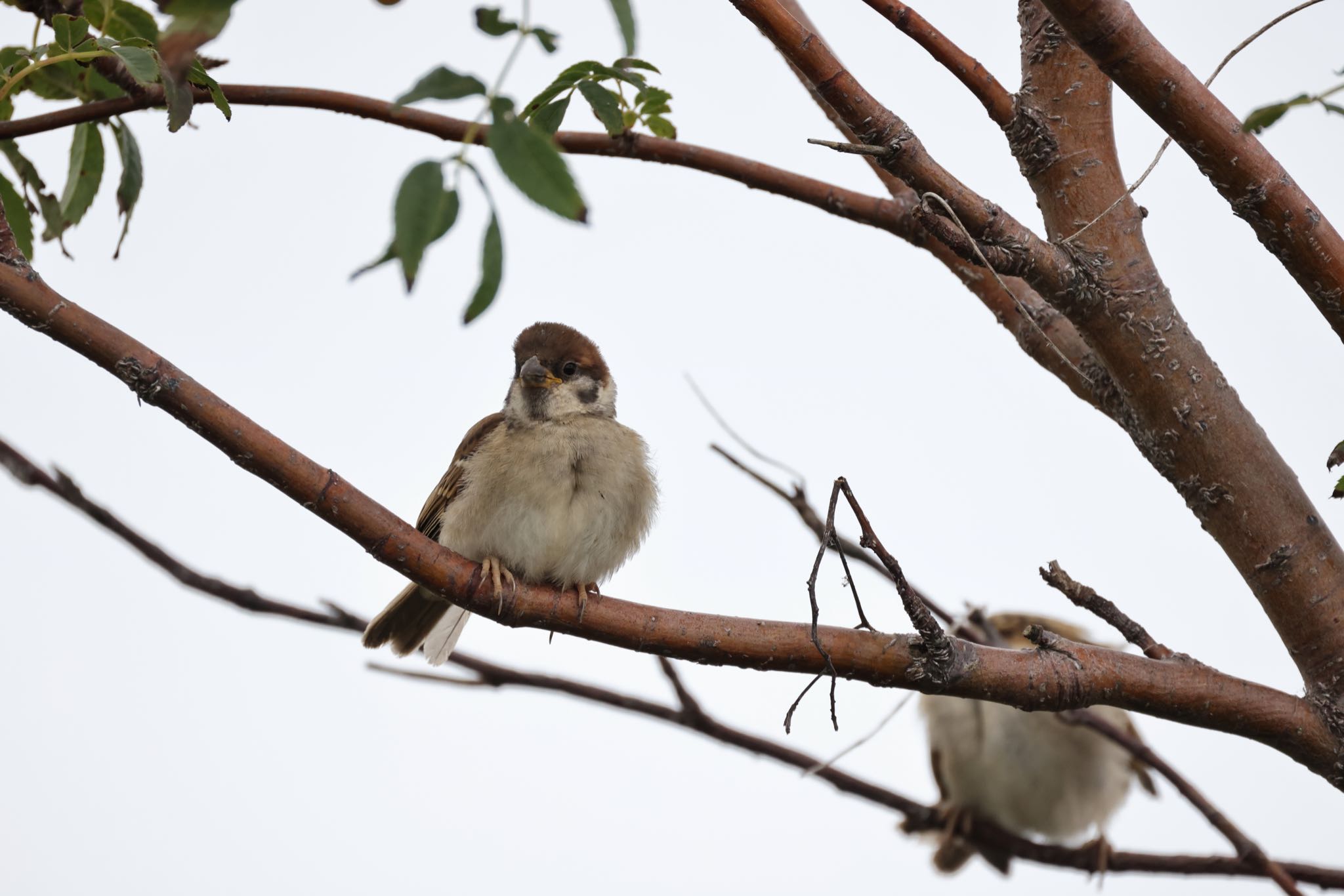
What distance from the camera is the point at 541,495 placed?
292 centimetres

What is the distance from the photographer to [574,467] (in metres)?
3.02

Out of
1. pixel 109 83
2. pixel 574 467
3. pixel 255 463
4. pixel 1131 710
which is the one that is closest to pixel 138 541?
pixel 255 463

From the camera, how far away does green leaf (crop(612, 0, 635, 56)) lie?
0.92m

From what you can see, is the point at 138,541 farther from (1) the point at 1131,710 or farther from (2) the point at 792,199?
(1) the point at 1131,710

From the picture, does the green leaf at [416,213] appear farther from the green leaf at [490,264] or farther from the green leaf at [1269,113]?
the green leaf at [1269,113]

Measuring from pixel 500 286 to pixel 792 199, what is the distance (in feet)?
5.11

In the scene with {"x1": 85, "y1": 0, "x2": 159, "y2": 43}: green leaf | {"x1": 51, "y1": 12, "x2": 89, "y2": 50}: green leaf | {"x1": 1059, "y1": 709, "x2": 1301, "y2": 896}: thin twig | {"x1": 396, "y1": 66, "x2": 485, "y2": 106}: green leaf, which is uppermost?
{"x1": 85, "y1": 0, "x2": 159, "y2": 43}: green leaf

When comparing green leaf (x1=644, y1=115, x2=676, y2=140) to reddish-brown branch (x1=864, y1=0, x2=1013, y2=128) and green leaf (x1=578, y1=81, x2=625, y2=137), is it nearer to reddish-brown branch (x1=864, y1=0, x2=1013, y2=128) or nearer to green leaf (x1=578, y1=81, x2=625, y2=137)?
green leaf (x1=578, y1=81, x2=625, y2=137)

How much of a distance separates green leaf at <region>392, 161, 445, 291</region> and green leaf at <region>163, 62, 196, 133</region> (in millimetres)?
304

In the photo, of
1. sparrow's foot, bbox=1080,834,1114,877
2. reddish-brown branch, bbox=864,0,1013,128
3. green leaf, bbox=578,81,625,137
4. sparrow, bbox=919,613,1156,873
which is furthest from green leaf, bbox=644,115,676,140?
sparrow, bbox=919,613,1156,873

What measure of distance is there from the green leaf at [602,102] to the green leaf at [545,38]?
0.66m

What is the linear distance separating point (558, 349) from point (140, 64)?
1845 mm

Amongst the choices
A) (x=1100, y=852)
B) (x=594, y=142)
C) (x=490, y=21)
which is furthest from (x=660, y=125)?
(x=1100, y=852)

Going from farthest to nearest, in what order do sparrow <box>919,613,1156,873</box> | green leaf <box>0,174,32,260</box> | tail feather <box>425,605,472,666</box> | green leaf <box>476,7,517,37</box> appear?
1. sparrow <box>919,613,1156,873</box>
2. tail feather <box>425,605,472,666</box>
3. green leaf <box>0,174,32,260</box>
4. green leaf <box>476,7,517,37</box>
